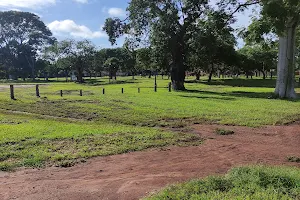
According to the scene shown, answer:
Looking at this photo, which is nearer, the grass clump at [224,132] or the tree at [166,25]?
the grass clump at [224,132]

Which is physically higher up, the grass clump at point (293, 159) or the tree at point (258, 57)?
the tree at point (258, 57)

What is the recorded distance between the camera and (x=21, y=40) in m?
78.0

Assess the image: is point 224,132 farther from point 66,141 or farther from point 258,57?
point 258,57

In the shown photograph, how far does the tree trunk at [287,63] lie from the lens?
66.6 feet

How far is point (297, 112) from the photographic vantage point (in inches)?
561

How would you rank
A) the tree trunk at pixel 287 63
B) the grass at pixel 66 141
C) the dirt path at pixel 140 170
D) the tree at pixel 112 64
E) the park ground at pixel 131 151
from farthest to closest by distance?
the tree at pixel 112 64, the tree trunk at pixel 287 63, the grass at pixel 66 141, the park ground at pixel 131 151, the dirt path at pixel 140 170

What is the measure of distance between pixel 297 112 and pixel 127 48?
19549mm

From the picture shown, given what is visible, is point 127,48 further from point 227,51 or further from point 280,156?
point 280,156

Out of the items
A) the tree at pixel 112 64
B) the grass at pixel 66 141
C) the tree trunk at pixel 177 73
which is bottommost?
the grass at pixel 66 141

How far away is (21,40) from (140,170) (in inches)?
3147

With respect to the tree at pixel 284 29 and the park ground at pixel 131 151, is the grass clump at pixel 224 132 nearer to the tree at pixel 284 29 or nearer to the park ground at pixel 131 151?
the park ground at pixel 131 151

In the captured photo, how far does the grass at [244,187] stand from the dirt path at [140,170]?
2.22 ft

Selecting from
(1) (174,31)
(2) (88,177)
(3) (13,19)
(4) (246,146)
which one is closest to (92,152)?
(2) (88,177)

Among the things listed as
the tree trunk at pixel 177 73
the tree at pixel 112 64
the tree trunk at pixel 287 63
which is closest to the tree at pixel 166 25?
the tree trunk at pixel 177 73
